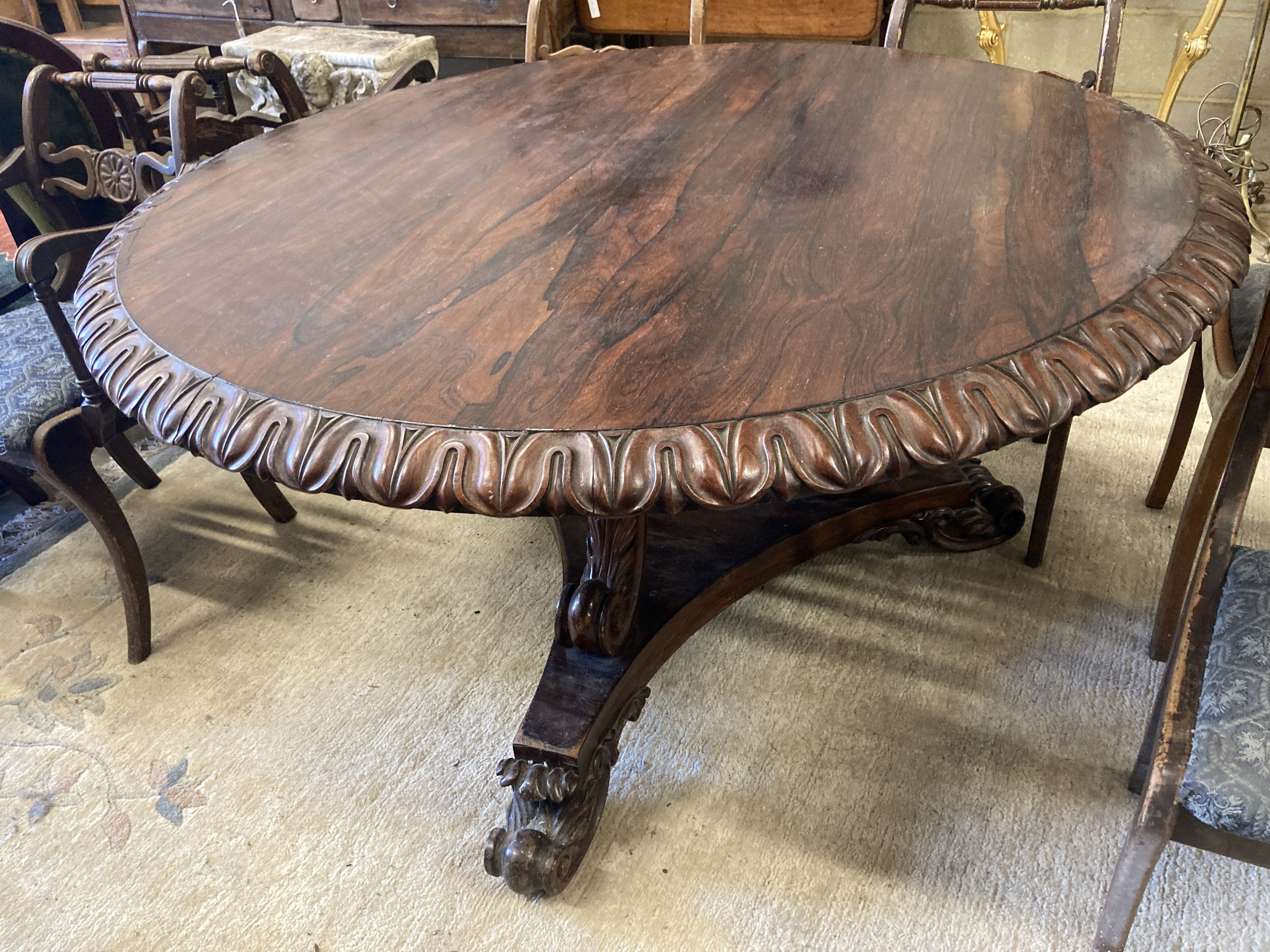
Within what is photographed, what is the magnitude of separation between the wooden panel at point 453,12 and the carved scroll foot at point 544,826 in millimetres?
2163

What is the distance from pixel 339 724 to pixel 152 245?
2.16 ft

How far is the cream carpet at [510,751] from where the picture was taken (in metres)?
0.96

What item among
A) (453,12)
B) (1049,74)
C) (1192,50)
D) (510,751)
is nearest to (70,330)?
(510,751)

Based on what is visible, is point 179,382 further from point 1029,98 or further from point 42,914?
point 1029,98

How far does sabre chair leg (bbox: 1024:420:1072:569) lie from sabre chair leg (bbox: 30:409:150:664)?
51.3 inches

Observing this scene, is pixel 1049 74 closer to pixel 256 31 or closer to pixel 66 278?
pixel 66 278

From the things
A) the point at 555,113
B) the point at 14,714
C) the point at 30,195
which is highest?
the point at 555,113

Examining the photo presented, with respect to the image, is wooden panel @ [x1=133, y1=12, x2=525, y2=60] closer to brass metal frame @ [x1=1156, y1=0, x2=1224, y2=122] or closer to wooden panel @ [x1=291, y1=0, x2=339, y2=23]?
wooden panel @ [x1=291, y1=0, x2=339, y2=23]

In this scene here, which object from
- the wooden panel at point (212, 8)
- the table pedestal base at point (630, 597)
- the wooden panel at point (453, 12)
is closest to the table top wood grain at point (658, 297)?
the table pedestal base at point (630, 597)

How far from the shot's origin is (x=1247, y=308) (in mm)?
1094

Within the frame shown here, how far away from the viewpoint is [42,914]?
0.99 meters

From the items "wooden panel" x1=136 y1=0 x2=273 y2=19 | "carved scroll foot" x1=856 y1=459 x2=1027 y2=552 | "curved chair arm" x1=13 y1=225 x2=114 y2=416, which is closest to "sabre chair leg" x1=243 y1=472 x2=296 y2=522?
"curved chair arm" x1=13 y1=225 x2=114 y2=416

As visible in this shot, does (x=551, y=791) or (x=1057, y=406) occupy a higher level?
(x=1057, y=406)

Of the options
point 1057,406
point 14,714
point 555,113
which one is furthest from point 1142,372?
point 14,714
